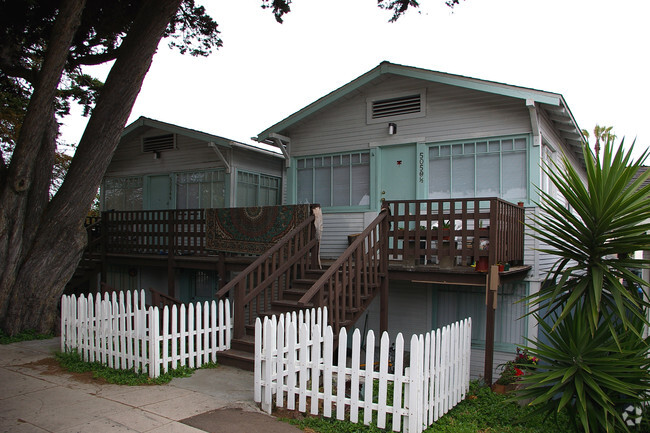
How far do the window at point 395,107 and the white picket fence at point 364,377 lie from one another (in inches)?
237

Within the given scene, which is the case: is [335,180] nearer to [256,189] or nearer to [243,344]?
[256,189]

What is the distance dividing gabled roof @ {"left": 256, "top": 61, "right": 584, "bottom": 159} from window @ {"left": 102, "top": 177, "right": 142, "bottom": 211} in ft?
19.0

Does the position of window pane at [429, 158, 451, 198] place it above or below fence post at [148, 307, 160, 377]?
above

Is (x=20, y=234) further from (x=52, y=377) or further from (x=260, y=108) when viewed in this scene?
(x=260, y=108)

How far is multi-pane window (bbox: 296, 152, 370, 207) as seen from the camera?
11.9 metres

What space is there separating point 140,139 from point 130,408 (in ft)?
39.8

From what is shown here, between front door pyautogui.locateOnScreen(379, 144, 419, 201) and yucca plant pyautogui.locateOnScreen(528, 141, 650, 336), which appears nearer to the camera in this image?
yucca plant pyautogui.locateOnScreen(528, 141, 650, 336)

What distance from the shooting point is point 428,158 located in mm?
11055

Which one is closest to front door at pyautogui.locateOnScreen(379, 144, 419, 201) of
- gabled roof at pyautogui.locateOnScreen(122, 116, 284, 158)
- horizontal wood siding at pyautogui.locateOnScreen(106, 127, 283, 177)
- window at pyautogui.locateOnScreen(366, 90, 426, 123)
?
window at pyautogui.locateOnScreen(366, 90, 426, 123)

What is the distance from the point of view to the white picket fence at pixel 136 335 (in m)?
7.38

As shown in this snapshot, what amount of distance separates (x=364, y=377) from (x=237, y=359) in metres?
3.18

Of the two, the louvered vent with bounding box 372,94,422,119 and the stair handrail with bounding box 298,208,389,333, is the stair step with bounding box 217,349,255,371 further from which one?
the louvered vent with bounding box 372,94,422,119

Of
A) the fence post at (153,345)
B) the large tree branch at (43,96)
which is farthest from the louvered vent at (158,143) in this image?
the fence post at (153,345)

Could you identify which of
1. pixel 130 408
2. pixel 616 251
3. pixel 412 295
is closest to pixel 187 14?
pixel 412 295
